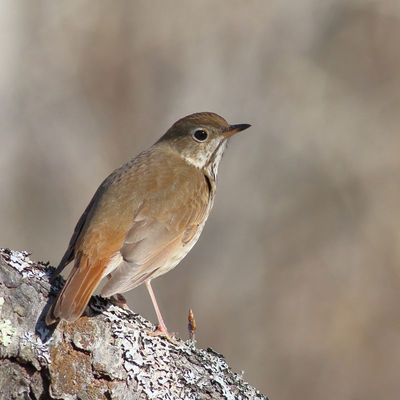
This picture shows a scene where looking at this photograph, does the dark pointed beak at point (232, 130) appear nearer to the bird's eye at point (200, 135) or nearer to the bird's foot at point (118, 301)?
the bird's eye at point (200, 135)

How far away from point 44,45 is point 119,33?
2.91 ft

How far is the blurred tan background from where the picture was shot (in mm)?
9172

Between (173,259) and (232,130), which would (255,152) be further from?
(173,259)

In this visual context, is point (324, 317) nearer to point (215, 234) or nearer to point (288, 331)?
point (288, 331)

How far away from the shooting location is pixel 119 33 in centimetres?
1049

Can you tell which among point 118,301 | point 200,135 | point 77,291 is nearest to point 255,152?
point 200,135

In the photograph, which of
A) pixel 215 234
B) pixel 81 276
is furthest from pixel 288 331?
pixel 81 276

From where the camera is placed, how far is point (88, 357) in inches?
140

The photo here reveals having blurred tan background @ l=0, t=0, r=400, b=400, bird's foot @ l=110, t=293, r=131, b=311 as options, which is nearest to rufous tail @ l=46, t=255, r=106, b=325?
bird's foot @ l=110, t=293, r=131, b=311

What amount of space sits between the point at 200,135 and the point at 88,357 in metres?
2.58

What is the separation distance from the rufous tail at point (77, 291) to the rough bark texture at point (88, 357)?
0.06m

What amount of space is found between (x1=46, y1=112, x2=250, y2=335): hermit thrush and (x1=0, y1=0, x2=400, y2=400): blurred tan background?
138 inches

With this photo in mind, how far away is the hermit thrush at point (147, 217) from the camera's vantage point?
14.2 ft

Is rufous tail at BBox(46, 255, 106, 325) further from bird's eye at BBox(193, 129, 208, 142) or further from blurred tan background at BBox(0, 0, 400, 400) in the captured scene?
blurred tan background at BBox(0, 0, 400, 400)
